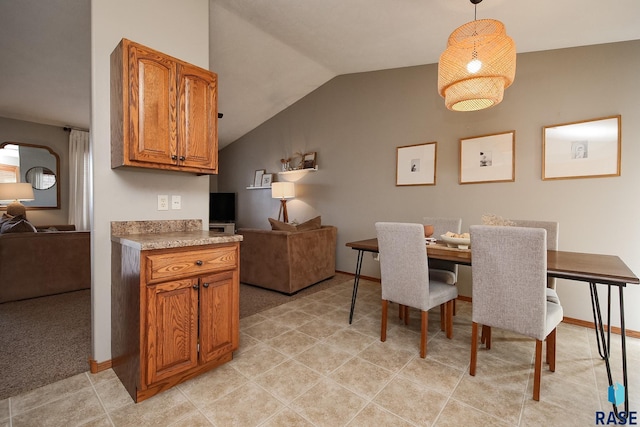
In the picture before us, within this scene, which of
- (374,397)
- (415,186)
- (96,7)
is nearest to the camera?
(374,397)

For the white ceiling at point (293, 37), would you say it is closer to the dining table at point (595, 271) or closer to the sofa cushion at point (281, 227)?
the dining table at point (595, 271)

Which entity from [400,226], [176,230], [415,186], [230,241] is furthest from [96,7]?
[415,186]

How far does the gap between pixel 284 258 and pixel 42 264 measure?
8.90 feet

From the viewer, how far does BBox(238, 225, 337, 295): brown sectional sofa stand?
341 cm

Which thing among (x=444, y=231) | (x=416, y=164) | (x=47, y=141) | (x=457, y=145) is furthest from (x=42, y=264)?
(x=457, y=145)

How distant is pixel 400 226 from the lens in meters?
2.06

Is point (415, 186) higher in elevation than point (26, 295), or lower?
higher

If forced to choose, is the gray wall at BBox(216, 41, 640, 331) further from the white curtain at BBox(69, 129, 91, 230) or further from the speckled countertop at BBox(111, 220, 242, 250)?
the white curtain at BBox(69, 129, 91, 230)

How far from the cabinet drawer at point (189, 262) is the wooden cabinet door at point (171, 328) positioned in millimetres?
54

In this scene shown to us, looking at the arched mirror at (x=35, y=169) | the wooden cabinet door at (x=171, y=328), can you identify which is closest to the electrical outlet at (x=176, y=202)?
the wooden cabinet door at (x=171, y=328)

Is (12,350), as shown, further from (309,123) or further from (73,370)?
(309,123)

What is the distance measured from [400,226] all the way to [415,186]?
185 cm

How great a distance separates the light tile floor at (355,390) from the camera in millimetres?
1437

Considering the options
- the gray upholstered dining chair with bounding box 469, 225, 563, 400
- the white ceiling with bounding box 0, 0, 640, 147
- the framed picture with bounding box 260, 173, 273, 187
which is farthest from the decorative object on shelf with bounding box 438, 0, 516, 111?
the framed picture with bounding box 260, 173, 273, 187
